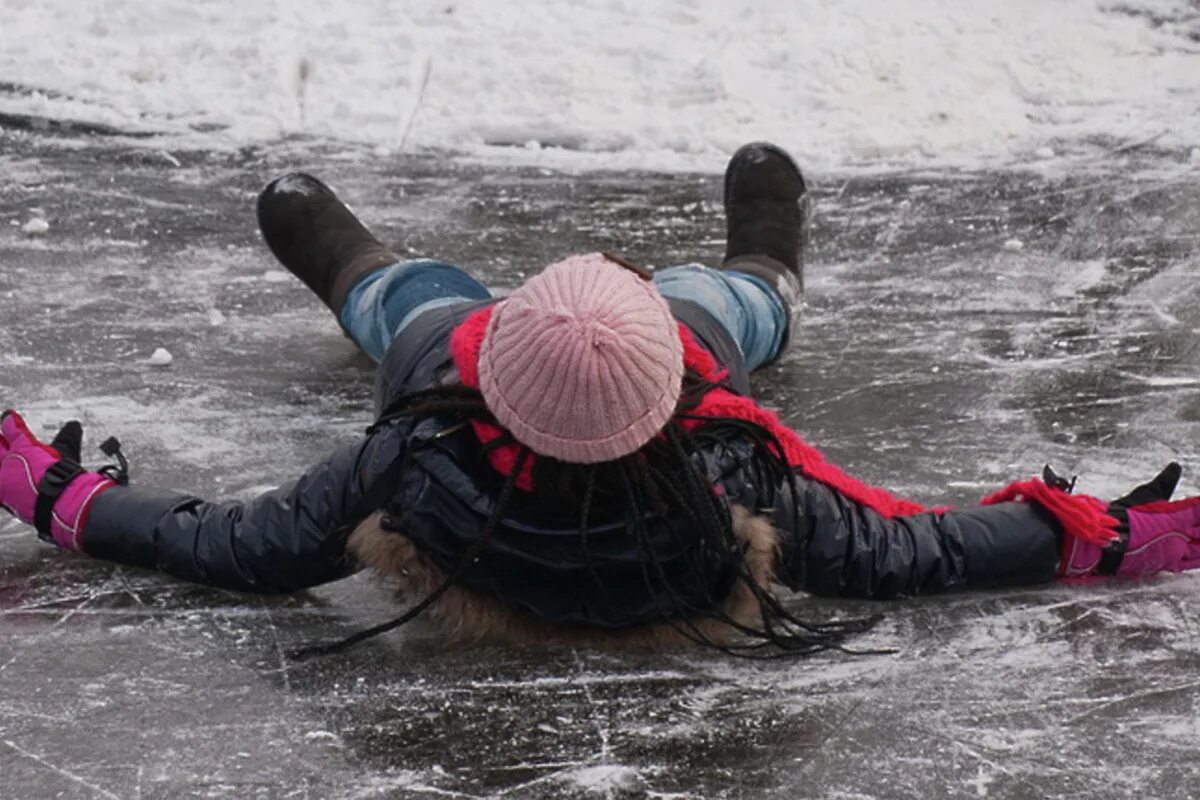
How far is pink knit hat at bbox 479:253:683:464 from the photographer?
281 centimetres

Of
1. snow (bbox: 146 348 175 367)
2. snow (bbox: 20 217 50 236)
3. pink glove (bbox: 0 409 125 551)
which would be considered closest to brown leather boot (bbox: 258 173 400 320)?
snow (bbox: 146 348 175 367)

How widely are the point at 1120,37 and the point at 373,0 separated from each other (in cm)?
350

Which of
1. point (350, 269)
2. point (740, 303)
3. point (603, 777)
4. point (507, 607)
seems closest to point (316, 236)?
point (350, 269)

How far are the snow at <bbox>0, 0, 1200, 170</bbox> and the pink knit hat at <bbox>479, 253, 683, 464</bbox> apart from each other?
158 inches

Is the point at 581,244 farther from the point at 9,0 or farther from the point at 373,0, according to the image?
the point at 9,0

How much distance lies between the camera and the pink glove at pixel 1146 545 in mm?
3459

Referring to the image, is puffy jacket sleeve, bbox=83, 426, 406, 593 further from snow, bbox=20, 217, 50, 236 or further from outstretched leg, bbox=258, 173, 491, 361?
snow, bbox=20, 217, 50, 236

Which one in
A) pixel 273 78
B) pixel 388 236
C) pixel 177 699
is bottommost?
pixel 177 699

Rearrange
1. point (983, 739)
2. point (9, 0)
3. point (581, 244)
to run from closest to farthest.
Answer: point (983, 739), point (581, 244), point (9, 0)

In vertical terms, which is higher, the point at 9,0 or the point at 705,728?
the point at 9,0

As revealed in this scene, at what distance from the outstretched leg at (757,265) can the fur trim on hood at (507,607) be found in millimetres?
989

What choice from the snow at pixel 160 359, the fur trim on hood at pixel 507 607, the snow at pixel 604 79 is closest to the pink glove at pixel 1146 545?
the fur trim on hood at pixel 507 607

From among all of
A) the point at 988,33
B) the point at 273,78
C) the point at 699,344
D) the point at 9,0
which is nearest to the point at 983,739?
the point at 699,344

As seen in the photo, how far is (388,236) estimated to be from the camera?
5.99 meters
